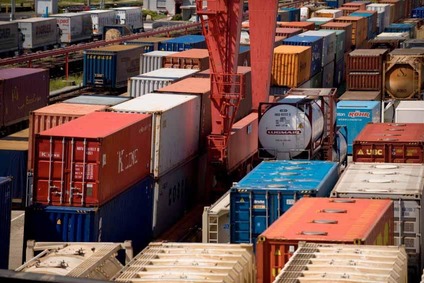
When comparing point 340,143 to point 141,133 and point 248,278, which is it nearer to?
point 141,133

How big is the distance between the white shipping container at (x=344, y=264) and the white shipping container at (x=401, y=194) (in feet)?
20.4

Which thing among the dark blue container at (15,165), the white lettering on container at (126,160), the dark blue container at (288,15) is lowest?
the dark blue container at (15,165)

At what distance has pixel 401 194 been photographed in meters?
24.5

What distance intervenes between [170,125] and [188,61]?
1510 centimetres

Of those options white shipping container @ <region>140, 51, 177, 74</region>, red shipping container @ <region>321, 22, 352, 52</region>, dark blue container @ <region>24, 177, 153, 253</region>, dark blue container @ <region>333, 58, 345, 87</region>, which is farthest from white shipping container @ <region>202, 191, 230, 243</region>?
red shipping container @ <region>321, 22, 352, 52</region>

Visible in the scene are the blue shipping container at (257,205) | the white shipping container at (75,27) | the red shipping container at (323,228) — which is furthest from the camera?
the white shipping container at (75,27)

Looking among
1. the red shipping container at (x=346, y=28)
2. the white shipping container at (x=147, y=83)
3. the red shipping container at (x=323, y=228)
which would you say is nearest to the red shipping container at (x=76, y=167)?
the red shipping container at (x=323, y=228)

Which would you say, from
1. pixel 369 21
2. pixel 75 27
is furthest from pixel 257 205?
pixel 75 27

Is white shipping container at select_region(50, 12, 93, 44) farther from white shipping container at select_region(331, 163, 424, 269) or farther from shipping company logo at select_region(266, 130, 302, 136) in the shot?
white shipping container at select_region(331, 163, 424, 269)

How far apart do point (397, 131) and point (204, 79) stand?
10663 mm

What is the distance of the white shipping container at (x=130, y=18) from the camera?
106 metres

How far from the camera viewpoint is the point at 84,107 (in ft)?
112

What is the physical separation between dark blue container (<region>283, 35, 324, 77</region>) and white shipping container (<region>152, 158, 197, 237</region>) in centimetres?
2225

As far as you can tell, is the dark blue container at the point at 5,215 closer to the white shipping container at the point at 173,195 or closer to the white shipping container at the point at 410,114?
the white shipping container at the point at 173,195
